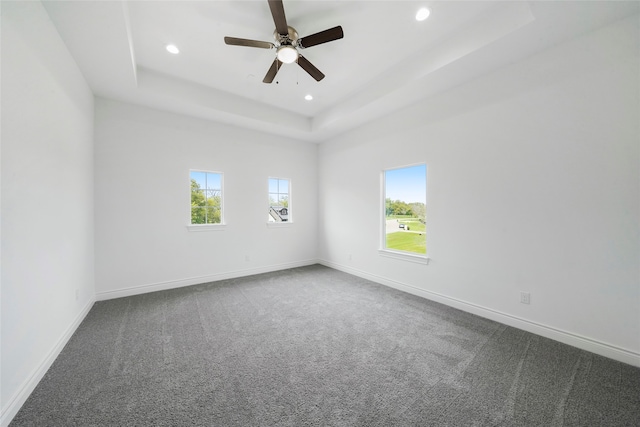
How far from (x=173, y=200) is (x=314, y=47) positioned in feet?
10.2

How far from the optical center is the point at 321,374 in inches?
74.9

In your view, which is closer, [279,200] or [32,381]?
[32,381]

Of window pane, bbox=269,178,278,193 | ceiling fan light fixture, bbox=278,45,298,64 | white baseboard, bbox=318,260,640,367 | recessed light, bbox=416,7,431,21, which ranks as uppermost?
recessed light, bbox=416,7,431,21

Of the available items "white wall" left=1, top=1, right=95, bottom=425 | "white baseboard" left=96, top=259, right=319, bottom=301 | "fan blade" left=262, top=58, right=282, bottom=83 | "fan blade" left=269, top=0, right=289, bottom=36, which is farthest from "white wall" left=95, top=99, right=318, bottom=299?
"fan blade" left=269, top=0, right=289, bottom=36

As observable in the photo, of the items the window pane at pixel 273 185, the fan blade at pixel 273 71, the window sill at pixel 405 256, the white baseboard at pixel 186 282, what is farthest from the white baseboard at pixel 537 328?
the fan blade at pixel 273 71

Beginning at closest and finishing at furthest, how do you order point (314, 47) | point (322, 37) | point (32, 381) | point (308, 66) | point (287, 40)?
point (32, 381) < point (322, 37) < point (287, 40) < point (308, 66) < point (314, 47)

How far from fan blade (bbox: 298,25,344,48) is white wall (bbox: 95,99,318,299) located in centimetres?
263

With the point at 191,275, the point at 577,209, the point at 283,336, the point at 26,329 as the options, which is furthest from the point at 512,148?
the point at 191,275

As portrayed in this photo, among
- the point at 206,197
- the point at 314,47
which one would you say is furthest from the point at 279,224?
the point at 314,47

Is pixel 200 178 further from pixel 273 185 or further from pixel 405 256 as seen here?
pixel 405 256

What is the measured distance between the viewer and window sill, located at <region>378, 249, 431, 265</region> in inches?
139

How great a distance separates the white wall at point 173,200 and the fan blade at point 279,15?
2.59 metres

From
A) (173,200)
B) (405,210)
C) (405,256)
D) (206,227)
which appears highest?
(173,200)

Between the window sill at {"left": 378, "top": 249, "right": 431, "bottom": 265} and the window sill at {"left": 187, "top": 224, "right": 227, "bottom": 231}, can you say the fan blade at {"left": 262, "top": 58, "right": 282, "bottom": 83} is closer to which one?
the window sill at {"left": 187, "top": 224, "right": 227, "bottom": 231}
